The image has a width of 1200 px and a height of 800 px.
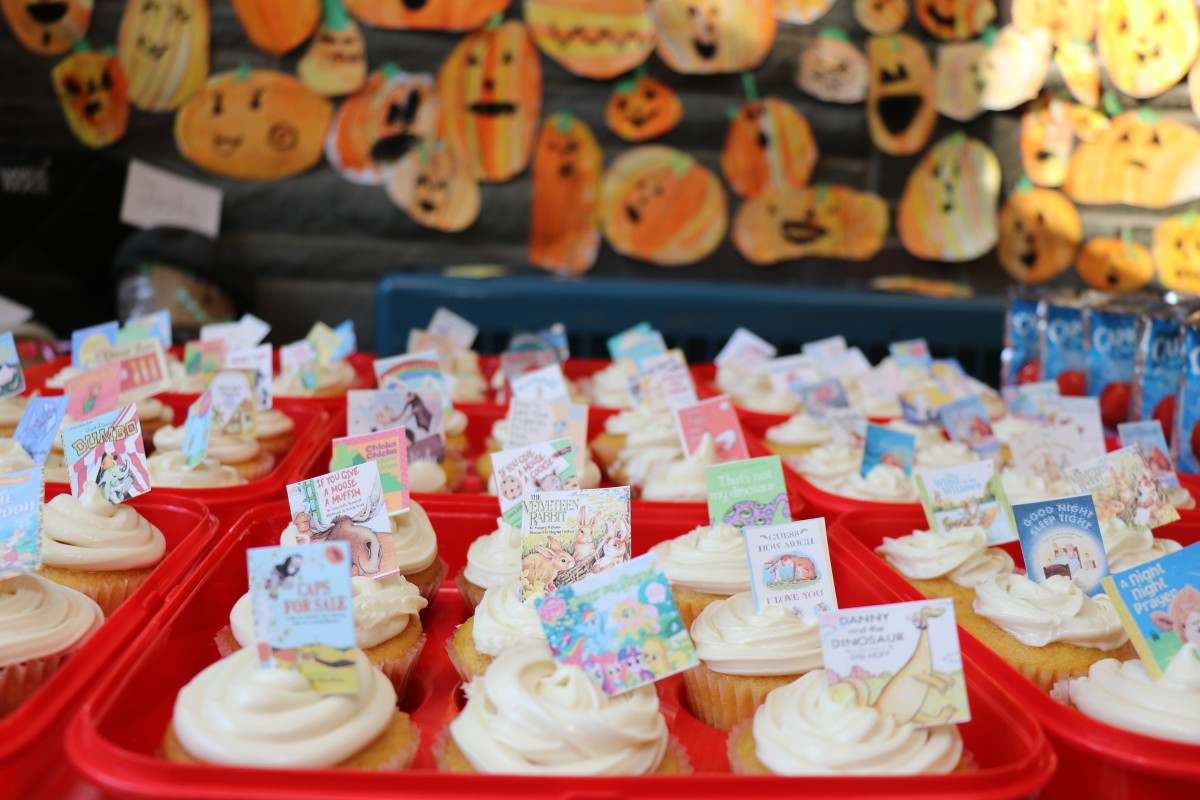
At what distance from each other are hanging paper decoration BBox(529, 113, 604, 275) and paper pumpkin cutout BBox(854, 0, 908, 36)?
161 centimetres

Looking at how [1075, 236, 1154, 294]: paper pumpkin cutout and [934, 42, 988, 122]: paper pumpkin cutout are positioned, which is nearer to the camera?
[934, 42, 988, 122]: paper pumpkin cutout

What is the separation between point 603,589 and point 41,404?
140 cm

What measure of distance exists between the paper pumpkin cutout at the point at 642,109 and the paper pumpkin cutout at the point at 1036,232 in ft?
6.73

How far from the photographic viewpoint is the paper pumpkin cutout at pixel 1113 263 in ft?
18.8

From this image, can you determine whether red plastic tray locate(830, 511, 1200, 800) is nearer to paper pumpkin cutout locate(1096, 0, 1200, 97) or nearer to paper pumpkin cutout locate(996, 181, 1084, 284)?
paper pumpkin cutout locate(996, 181, 1084, 284)

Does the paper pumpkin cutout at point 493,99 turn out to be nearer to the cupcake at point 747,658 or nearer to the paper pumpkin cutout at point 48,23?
the paper pumpkin cutout at point 48,23

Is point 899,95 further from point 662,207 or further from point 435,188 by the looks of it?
point 435,188

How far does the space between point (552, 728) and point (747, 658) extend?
44 cm

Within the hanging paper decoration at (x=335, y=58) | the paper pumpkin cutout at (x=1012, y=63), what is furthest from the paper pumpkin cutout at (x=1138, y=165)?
the hanging paper decoration at (x=335, y=58)

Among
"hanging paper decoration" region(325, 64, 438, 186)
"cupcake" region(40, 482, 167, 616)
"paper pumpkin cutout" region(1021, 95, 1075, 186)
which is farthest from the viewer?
"paper pumpkin cutout" region(1021, 95, 1075, 186)

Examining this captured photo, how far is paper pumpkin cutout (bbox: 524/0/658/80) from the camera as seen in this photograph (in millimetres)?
4969

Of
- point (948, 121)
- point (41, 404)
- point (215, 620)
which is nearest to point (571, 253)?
point (948, 121)

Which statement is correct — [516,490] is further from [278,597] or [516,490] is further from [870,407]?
[870,407]

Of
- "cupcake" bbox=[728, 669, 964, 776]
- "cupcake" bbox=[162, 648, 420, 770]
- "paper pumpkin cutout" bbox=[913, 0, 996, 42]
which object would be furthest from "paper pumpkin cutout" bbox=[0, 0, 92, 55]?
"cupcake" bbox=[728, 669, 964, 776]
